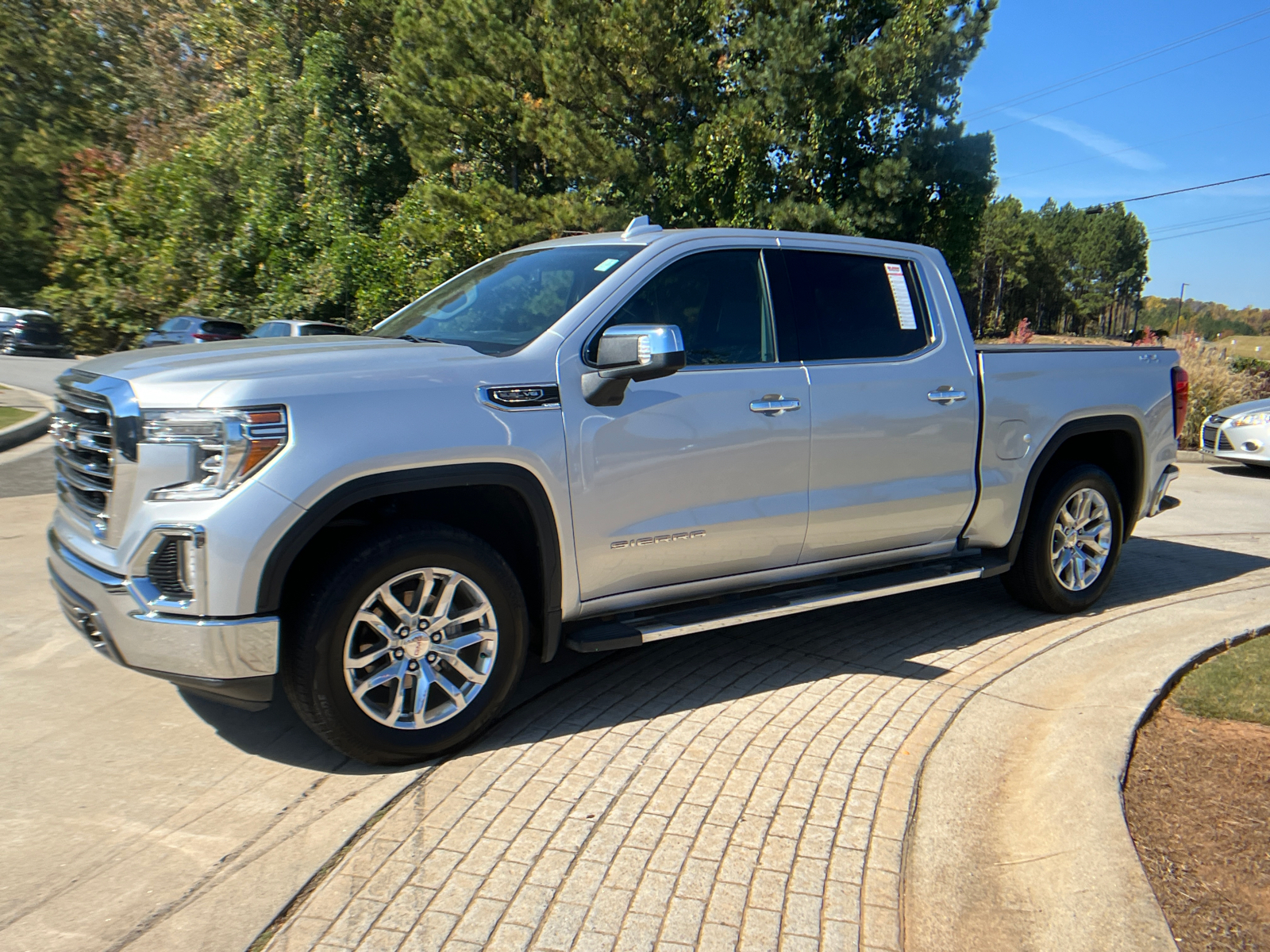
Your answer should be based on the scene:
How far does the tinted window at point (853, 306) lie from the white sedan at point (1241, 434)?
30.9 ft

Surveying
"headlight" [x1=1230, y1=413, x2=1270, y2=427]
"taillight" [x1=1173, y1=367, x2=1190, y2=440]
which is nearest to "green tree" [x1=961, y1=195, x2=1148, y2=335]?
"headlight" [x1=1230, y1=413, x2=1270, y2=427]

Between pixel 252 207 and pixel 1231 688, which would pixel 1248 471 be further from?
pixel 252 207

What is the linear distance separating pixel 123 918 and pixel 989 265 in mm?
90874

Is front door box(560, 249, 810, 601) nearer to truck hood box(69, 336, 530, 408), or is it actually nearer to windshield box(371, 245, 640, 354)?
windshield box(371, 245, 640, 354)

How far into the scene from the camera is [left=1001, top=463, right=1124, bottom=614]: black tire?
5738 mm

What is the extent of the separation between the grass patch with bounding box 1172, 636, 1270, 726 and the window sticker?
2.17 m

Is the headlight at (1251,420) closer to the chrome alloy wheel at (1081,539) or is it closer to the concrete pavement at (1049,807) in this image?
the concrete pavement at (1049,807)

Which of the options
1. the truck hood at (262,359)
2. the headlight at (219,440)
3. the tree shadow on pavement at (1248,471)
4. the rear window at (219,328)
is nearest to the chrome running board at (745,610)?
the truck hood at (262,359)

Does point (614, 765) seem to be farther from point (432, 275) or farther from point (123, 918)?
point (432, 275)

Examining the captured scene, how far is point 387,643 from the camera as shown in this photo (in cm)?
362

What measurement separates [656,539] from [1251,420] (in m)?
11.4

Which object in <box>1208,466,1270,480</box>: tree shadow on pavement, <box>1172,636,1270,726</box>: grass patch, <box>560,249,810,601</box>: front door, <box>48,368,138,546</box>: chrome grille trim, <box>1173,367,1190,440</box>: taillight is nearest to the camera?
<box>48,368,138,546</box>: chrome grille trim

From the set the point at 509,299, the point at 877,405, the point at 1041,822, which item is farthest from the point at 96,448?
the point at 1041,822

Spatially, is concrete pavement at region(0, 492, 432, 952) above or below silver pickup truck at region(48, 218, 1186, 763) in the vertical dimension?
below
